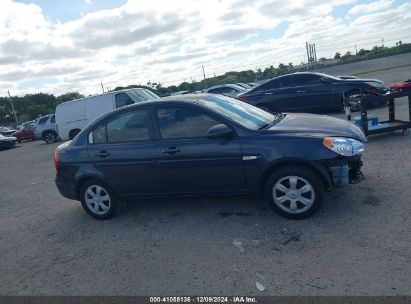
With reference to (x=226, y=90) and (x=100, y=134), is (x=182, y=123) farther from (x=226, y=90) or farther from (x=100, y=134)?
(x=226, y=90)

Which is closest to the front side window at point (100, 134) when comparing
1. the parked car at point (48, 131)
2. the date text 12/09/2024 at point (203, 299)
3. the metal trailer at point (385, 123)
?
the date text 12/09/2024 at point (203, 299)

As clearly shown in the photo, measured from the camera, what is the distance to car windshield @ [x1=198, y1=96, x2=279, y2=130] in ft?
16.2

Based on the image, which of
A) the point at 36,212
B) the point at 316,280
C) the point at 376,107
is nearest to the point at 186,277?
the point at 316,280

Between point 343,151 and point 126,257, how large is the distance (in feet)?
9.21

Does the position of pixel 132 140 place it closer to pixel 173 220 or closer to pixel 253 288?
pixel 173 220

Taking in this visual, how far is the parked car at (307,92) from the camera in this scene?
11719mm

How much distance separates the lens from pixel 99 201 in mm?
5621

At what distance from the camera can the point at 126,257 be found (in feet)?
14.3

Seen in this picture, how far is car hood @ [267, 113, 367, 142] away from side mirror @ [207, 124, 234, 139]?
0.55 meters

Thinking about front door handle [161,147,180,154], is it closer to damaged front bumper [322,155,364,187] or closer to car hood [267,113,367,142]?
car hood [267,113,367,142]

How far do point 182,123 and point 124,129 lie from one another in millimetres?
899

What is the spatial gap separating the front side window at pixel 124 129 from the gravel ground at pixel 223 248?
46.2 inches

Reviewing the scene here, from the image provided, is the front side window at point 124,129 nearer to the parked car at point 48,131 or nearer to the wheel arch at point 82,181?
the wheel arch at point 82,181

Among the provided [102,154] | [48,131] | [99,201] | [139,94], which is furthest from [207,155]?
[48,131]
